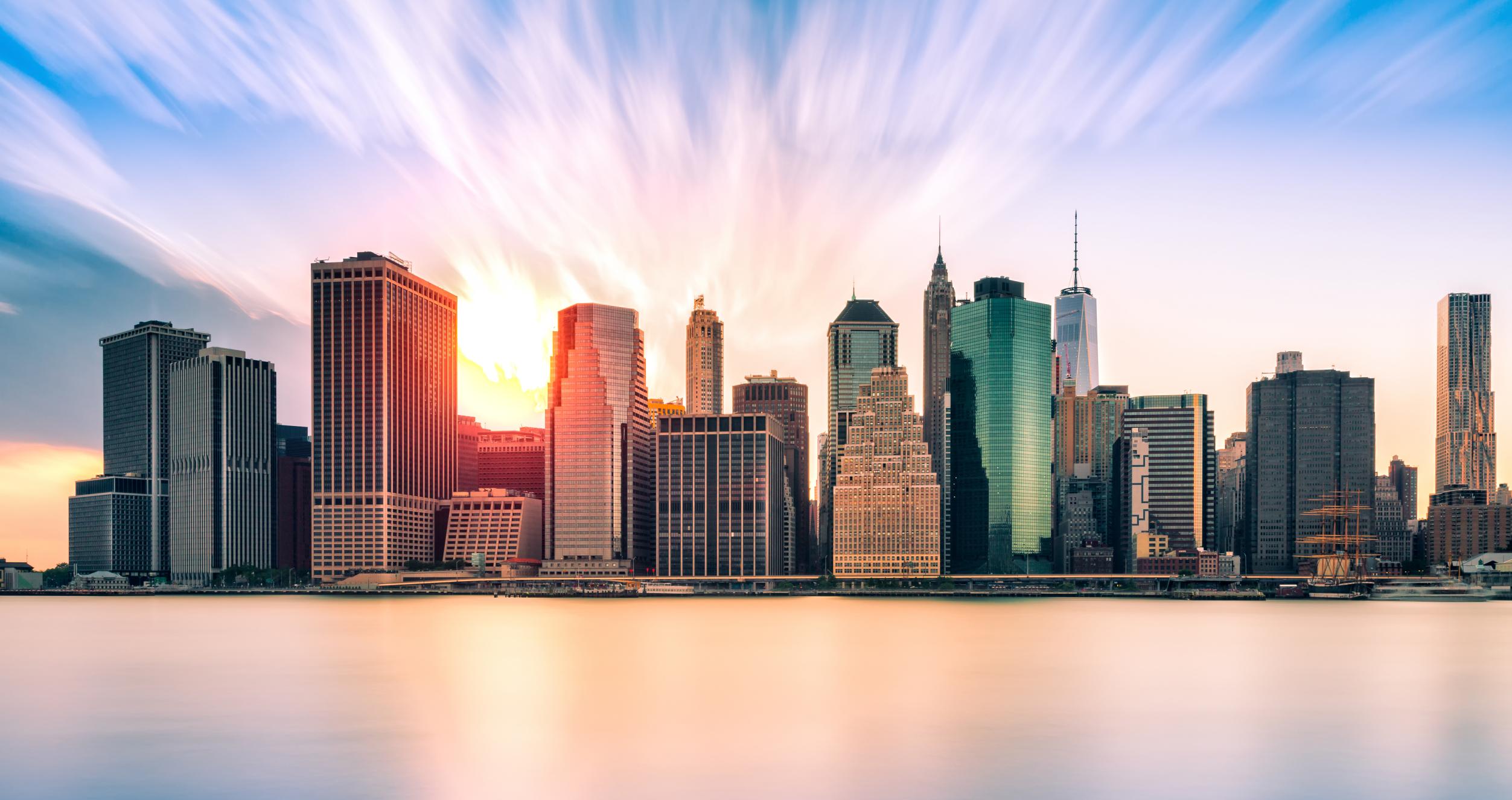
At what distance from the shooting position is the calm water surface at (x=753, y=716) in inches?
1860

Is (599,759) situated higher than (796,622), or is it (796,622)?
(599,759)

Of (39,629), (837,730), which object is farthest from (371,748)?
(39,629)

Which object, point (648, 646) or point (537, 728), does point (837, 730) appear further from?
point (648, 646)

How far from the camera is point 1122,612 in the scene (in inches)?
7510

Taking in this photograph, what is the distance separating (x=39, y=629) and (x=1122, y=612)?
152 meters

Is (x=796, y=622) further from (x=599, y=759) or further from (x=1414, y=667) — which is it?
(x=599, y=759)

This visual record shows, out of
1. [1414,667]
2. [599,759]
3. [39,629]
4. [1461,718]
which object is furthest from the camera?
[39,629]

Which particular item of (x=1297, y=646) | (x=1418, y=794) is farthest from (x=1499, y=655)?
(x=1418, y=794)

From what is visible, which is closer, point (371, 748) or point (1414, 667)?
point (371, 748)

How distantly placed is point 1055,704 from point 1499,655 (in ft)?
198

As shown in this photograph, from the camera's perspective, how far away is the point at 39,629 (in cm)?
14500

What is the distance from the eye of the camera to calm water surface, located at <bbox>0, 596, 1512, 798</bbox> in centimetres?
4725

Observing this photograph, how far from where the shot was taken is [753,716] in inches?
2502

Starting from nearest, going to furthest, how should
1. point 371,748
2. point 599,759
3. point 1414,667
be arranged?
point 599,759, point 371,748, point 1414,667
